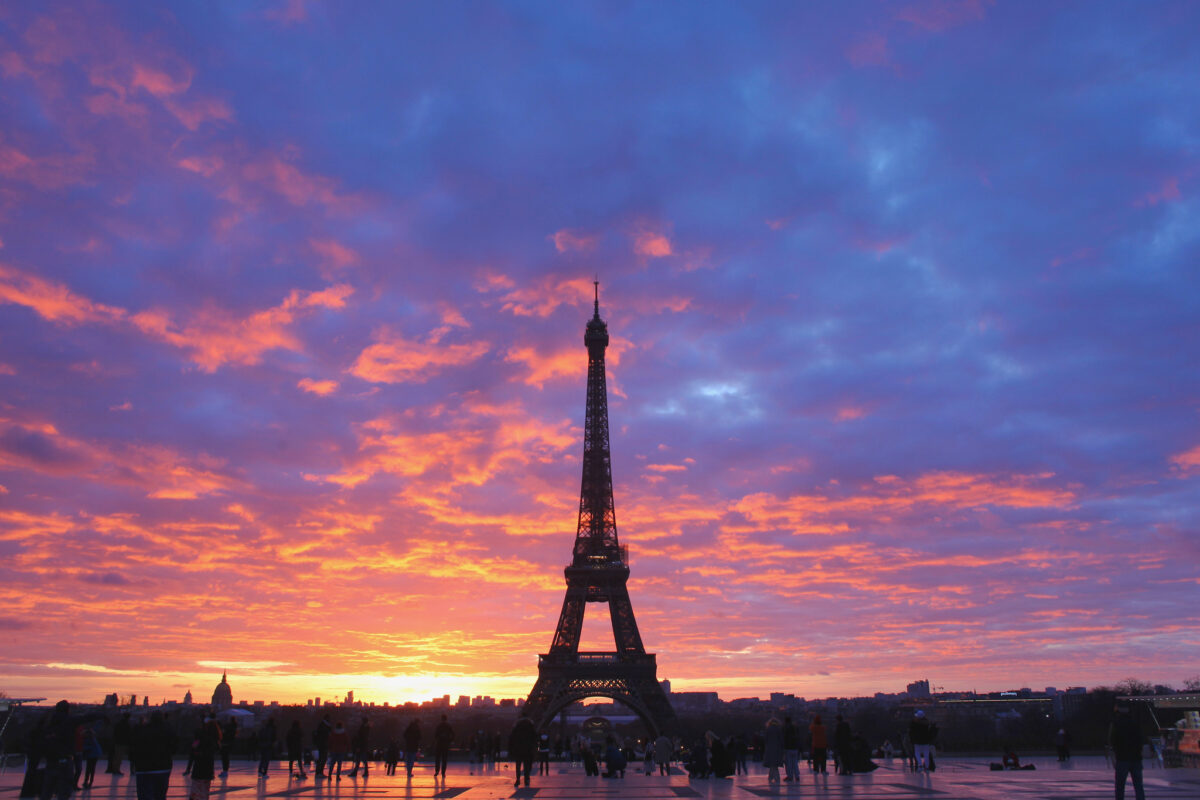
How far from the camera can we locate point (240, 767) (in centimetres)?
3497

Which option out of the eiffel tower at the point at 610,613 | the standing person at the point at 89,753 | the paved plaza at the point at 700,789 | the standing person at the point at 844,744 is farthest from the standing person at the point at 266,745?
the eiffel tower at the point at 610,613

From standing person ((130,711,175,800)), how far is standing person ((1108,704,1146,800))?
12.5 feet

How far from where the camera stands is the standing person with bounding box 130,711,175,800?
1359 centimetres

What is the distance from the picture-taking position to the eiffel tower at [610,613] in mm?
87162

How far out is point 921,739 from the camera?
2806 cm

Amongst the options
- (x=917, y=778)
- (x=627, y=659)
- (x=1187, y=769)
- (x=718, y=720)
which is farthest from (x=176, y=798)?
(x=718, y=720)

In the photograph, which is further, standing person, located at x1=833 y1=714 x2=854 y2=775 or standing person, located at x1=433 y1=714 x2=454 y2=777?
standing person, located at x1=433 y1=714 x2=454 y2=777

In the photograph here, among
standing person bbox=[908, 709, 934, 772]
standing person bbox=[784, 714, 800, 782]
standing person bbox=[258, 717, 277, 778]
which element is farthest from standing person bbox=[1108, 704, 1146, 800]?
standing person bbox=[258, 717, 277, 778]

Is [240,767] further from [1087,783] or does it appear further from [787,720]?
[1087,783]

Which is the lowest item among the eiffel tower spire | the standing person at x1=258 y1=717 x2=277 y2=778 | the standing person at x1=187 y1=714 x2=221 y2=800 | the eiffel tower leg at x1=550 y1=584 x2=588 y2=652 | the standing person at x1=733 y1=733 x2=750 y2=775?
the standing person at x1=733 y1=733 x2=750 y2=775

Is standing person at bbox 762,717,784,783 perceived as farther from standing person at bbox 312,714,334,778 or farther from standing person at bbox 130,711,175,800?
standing person at bbox 130,711,175,800

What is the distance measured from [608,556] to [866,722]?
8313 cm

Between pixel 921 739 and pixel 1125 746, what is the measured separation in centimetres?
1332

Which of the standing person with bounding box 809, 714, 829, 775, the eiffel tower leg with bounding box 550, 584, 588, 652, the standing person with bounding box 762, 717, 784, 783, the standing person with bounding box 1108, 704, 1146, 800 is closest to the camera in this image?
the standing person with bounding box 1108, 704, 1146, 800
